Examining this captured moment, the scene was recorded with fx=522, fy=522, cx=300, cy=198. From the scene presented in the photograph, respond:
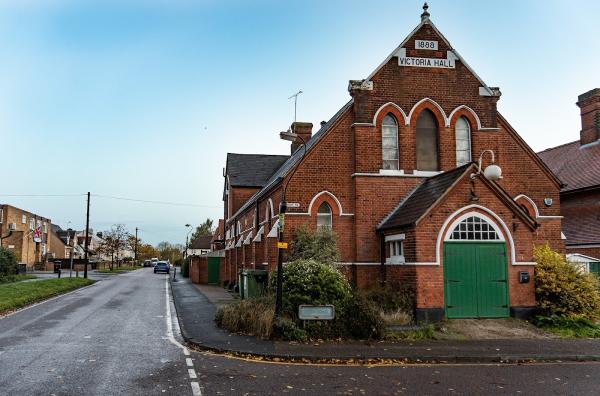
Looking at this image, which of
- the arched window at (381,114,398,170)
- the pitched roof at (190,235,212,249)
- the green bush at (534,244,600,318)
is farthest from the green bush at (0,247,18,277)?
the pitched roof at (190,235,212,249)

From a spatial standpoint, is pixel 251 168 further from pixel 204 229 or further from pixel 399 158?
pixel 204 229

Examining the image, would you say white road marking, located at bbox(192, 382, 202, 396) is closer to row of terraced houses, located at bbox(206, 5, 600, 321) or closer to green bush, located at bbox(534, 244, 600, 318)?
row of terraced houses, located at bbox(206, 5, 600, 321)

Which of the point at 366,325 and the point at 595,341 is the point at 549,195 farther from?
the point at 366,325

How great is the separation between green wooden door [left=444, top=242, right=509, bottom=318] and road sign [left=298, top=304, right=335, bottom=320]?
4.23 m

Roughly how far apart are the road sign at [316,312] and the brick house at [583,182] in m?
16.1

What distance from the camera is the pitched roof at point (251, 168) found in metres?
37.4

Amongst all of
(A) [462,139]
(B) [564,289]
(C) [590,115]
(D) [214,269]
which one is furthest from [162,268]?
(B) [564,289]

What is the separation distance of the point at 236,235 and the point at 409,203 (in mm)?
17447

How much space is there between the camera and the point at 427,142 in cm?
2006

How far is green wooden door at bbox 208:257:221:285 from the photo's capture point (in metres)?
37.5

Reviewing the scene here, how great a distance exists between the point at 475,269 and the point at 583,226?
13.8 m

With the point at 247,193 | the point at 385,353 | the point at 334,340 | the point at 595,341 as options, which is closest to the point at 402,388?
the point at 385,353

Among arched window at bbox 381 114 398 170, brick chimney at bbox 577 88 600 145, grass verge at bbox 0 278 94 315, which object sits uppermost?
brick chimney at bbox 577 88 600 145

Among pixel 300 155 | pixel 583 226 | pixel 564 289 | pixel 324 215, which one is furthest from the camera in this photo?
pixel 583 226
